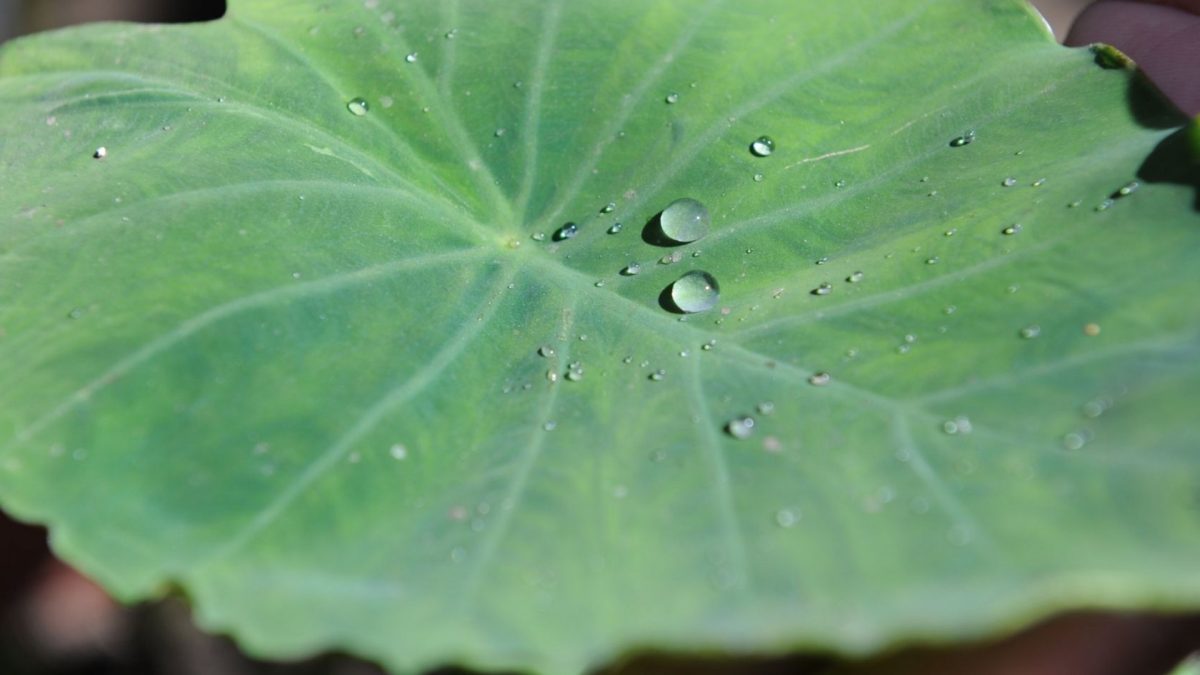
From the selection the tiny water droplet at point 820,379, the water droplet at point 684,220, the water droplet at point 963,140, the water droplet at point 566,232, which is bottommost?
the water droplet at point 566,232

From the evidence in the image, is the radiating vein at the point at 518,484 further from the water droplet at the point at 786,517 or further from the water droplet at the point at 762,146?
the water droplet at the point at 762,146

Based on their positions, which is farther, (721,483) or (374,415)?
(374,415)

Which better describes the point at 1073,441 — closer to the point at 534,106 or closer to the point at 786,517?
the point at 786,517

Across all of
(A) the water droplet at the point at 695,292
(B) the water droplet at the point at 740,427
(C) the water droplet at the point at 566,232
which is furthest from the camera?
(C) the water droplet at the point at 566,232

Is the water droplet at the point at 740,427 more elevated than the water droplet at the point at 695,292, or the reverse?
the water droplet at the point at 740,427

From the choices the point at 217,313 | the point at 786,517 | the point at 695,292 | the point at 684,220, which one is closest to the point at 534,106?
the point at 684,220

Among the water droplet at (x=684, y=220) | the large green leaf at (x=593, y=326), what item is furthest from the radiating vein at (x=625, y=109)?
the water droplet at (x=684, y=220)

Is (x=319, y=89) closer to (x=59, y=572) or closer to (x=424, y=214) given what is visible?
(x=424, y=214)
